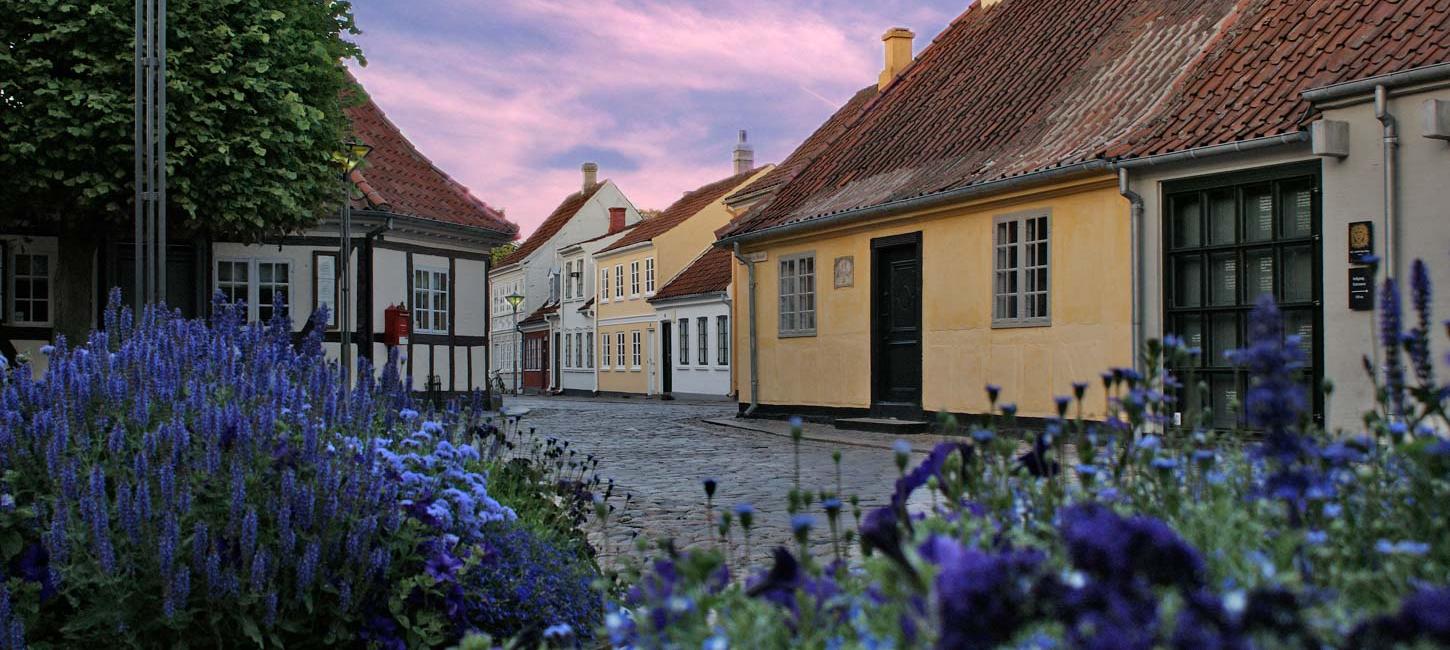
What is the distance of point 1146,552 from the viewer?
1.36m

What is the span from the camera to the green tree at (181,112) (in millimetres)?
15555

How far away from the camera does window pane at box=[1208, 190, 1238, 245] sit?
12.3m

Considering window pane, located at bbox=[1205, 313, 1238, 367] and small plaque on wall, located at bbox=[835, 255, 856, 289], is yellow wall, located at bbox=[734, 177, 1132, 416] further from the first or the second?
window pane, located at bbox=[1205, 313, 1238, 367]

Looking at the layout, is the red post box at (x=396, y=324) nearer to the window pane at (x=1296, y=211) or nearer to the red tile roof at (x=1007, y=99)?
the red tile roof at (x=1007, y=99)

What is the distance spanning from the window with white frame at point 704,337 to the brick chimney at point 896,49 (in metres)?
11.8

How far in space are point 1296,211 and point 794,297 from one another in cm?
913

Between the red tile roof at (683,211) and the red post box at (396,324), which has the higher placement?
the red tile roof at (683,211)

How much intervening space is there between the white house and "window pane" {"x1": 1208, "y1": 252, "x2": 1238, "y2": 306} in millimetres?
39299

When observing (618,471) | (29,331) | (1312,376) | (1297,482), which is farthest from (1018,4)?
(1297,482)

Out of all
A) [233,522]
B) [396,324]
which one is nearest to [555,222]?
[396,324]

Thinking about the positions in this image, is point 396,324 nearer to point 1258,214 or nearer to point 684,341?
point 1258,214

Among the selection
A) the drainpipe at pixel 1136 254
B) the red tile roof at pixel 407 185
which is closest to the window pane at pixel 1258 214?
the drainpipe at pixel 1136 254

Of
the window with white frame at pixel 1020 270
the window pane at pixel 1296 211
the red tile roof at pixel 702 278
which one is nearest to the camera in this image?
the window pane at pixel 1296 211

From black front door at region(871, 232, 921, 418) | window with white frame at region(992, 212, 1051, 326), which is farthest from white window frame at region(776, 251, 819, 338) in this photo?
window with white frame at region(992, 212, 1051, 326)
